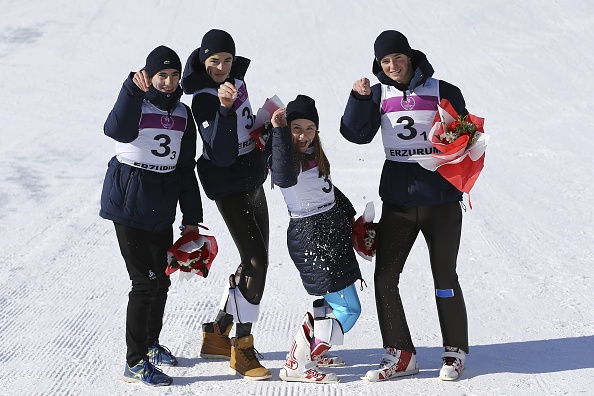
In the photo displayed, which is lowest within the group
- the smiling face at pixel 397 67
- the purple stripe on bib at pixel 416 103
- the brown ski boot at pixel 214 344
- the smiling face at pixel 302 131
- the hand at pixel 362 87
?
the brown ski boot at pixel 214 344

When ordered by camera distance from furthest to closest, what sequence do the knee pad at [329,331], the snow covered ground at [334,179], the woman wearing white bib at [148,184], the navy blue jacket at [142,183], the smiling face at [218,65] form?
the snow covered ground at [334,179], the smiling face at [218,65], the knee pad at [329,331], the woman wearing white bib at [148,184], the navy blue jacket at [142,183]

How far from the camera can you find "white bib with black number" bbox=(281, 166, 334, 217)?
4574mm

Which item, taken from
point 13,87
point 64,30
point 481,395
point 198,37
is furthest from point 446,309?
point 64,30

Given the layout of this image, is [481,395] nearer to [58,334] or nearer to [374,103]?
[374,103]

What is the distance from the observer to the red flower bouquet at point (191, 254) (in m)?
4.82

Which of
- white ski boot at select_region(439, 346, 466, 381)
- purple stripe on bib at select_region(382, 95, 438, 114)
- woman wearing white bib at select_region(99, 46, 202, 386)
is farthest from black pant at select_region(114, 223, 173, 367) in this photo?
white ski boot at select_region(439, 346, 466, 381)

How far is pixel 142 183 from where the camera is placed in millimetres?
4543

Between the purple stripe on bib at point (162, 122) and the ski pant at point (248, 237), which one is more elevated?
the purple stripe on bib at point (162, 122)

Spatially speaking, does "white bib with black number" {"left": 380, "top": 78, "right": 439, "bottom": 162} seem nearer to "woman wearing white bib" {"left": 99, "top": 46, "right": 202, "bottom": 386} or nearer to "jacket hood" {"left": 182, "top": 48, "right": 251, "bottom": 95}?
"jacket hood" {"left": 182, "top": 48, "right": 251, "bottom": 95}

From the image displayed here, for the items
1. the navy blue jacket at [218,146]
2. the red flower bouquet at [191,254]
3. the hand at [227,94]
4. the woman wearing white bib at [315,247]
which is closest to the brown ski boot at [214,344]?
the red flower bouquet at [191,254]

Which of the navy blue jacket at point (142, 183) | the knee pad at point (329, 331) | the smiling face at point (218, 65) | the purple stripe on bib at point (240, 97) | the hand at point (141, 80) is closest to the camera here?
the hand at point (141, 80)

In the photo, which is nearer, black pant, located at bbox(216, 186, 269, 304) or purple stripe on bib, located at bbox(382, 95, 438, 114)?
purple stripe on bib, located at bbox(382, 95, 438, 114)

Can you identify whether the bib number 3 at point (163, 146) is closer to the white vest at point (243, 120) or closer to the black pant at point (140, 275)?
the white vest at point (243, 120)

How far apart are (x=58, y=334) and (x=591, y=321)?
11.5 feet
